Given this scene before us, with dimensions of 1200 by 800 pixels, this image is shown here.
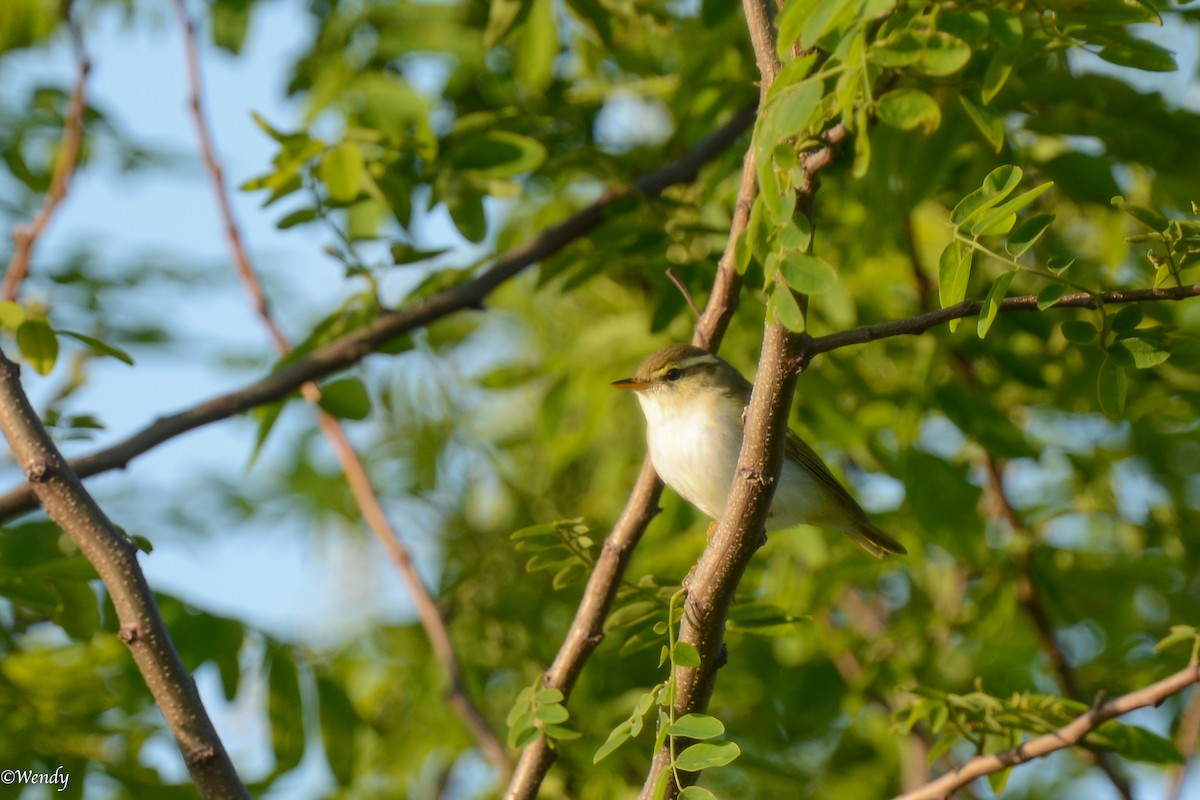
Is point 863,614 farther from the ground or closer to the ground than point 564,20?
closer to the ground

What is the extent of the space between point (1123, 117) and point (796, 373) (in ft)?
8.13

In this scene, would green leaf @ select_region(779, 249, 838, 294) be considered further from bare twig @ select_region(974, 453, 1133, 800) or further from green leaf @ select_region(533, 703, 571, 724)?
bare twig @ select_region(974, 453, 1133, 800)

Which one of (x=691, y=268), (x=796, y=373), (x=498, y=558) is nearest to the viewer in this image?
(x=796, y=373)

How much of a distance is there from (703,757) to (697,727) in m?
0.06

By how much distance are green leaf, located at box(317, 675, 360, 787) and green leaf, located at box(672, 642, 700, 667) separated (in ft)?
6.03

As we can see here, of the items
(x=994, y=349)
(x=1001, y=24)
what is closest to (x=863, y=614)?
(x=994, y=349)

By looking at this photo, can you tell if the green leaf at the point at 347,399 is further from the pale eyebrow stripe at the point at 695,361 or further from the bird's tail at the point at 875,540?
the bird's tail at the point at 875,540

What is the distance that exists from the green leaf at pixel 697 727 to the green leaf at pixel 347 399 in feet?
5.80

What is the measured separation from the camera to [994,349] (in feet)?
13.9

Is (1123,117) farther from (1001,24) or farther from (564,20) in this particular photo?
(564,20)

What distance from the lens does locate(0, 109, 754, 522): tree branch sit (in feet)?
11.2

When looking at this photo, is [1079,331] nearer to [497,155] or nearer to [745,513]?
[745,513]

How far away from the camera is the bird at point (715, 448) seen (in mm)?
4184

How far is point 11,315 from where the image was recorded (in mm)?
3105
